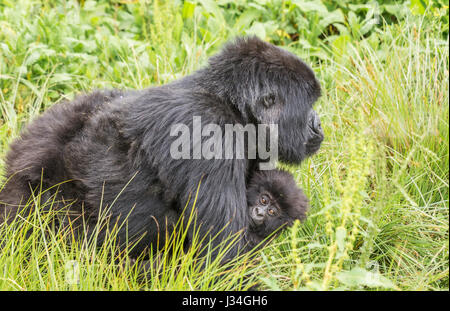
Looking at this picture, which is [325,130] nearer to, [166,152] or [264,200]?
[264,200]

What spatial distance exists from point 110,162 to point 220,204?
0.79 m

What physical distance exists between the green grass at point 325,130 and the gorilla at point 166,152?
0.21m

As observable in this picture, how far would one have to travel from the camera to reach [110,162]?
351 cm

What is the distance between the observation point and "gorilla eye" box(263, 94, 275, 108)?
350 centimetres

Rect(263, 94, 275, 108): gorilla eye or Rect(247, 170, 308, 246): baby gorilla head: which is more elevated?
Rect(263, 94, 275, 108): gorilla eye

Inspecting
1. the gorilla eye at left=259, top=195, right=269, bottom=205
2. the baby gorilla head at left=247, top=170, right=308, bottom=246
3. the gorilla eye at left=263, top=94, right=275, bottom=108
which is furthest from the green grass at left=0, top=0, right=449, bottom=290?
the gorilla eye at left=263, top=94, right=275, bottom=108

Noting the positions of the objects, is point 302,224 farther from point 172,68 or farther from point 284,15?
point 284,15

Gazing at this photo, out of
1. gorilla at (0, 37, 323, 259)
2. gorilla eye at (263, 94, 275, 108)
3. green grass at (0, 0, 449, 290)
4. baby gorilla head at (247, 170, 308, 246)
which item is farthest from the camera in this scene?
baby gorilla head at (247, 170, 308, 246)

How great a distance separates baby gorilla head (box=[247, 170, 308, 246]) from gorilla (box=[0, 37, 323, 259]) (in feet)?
0.55

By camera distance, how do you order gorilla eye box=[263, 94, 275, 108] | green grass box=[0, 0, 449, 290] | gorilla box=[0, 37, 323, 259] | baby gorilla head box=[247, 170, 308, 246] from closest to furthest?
1. green grass box=[0, 0, 449, 290]
2. gorilla box=[0, 37, 323, 259]
3. gorilla eye box=[263, 94, 275, 108]
4. baby gorilla head box=[247, 170, 308, 246]

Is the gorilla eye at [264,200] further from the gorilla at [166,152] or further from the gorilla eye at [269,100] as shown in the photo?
the gorilla eye at [269,100]

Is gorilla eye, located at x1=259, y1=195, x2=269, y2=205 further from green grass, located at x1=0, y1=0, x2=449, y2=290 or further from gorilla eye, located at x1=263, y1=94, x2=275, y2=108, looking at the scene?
gorilla eye, located at x1=263, y1=94, x2=275, y2=108

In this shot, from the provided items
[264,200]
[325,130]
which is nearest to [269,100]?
[264,200]

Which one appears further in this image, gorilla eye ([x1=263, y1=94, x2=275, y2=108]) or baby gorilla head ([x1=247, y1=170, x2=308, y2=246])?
baby gorilla head ([x1=247, y1=170, x2=308, y2=246])
